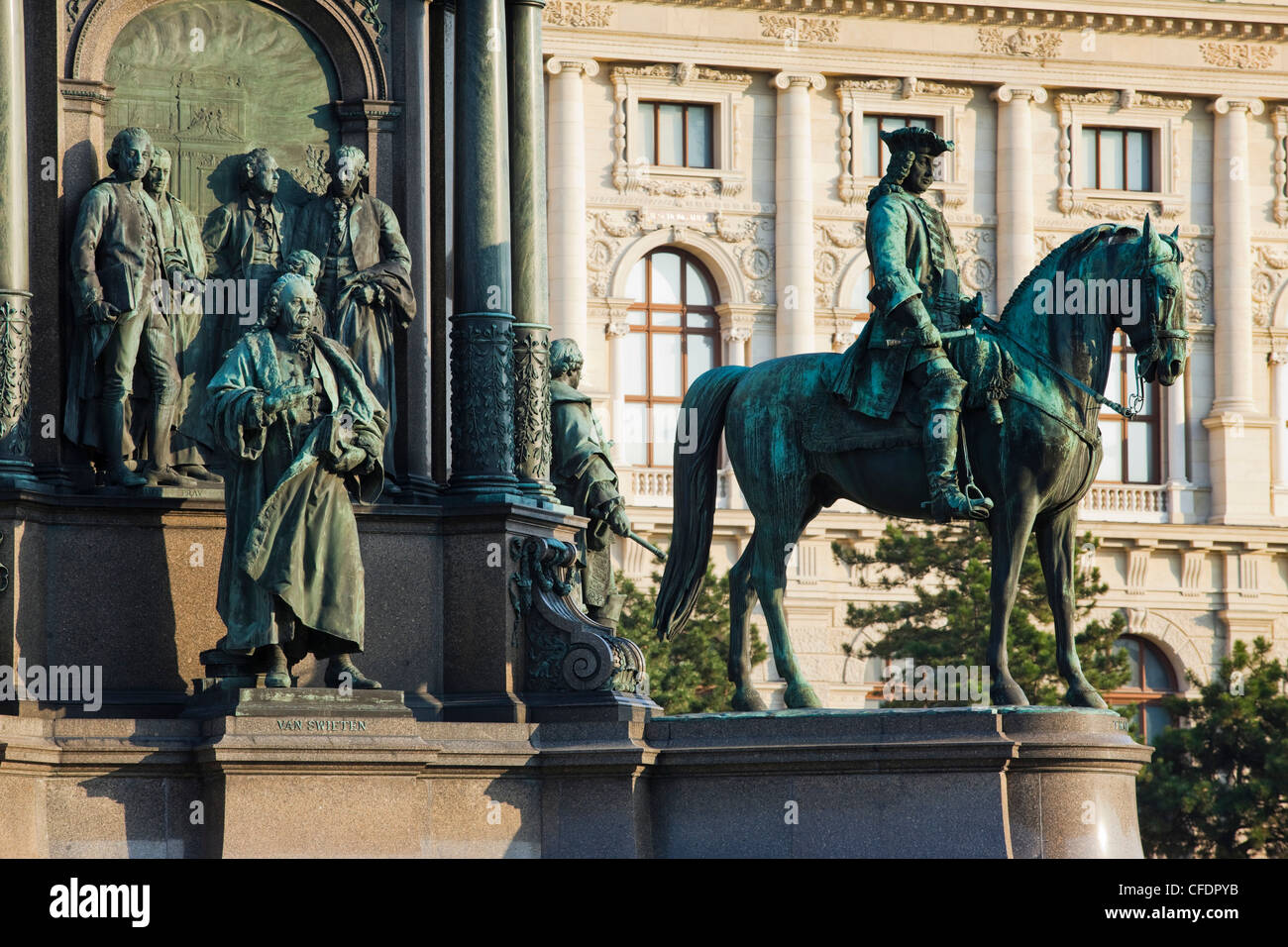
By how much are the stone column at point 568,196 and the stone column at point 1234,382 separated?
1413 cm

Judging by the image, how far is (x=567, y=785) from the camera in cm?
1742

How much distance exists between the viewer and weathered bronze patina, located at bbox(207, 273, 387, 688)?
16.7 meters

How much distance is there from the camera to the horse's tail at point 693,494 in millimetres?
19078

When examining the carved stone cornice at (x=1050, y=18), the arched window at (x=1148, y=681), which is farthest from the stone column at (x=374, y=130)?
the carved stone cornice at (x=1050, y=18)

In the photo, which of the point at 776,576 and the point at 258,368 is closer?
the point at 258,368

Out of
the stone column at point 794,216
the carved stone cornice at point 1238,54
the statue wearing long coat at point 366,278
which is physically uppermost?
the carved stone cornice at point 1238,54

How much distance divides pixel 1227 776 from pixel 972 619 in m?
4.60

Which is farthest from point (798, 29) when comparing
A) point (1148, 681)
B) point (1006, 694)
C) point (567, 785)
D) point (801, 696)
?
point (567, 785)

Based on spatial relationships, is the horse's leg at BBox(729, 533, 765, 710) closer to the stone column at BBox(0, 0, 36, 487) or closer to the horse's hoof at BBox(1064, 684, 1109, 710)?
the horse's hoof at BBox(1064, 684, 1109, 710)

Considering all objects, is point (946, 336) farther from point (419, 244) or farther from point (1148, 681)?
point (1148, 681)

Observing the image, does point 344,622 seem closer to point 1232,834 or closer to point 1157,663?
point 1232,834

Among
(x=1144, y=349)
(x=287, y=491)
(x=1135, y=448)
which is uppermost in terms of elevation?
(x=1144, y=349)

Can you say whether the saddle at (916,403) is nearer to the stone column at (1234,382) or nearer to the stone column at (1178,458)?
the stone column at (1178,458)
